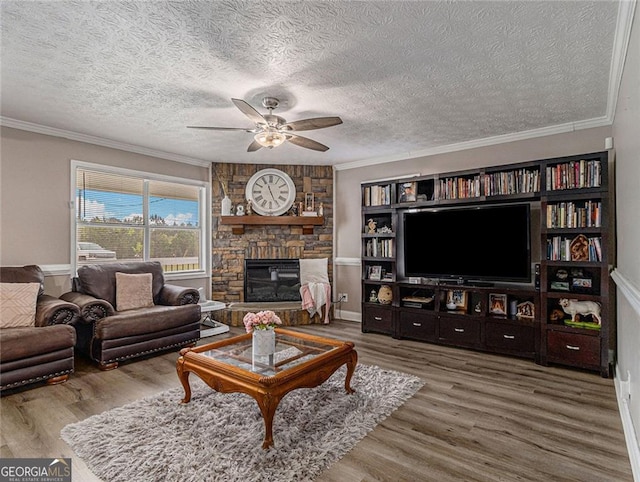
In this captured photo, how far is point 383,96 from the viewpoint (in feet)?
10.4

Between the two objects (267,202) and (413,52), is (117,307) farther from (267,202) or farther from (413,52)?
(413,52)

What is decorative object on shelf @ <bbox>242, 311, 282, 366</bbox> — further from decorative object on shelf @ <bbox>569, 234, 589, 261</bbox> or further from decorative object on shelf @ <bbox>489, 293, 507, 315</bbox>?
decorative object on shelf @ <bbox>569, 234, 589, 261</bbox>

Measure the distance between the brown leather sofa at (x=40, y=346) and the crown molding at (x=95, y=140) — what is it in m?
1.53

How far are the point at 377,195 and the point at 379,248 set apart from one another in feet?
2.40

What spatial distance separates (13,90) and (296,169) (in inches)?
138

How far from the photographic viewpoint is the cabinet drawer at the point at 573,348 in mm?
3375

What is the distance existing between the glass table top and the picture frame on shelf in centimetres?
211

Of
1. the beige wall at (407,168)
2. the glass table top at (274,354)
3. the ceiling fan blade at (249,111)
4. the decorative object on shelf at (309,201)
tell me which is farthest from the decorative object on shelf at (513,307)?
the ceiling fan blade at (249,111)

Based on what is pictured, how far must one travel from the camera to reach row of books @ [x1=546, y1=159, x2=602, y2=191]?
340 centimetres

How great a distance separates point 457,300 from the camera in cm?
438

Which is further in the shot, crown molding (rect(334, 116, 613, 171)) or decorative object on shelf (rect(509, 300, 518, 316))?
decorative object on shelf (rect(509, 300, 518, 316))

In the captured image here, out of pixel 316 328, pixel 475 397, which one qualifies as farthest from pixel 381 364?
pixel 316 328

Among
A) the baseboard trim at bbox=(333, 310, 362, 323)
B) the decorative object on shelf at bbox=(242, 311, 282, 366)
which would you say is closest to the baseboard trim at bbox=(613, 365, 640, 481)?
the decorative object on shelf at bbox=(242, 311, 282, 366)

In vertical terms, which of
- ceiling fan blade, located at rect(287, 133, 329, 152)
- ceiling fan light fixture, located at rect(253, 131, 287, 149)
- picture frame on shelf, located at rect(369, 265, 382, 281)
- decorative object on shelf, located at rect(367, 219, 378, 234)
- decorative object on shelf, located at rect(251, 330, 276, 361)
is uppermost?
ceiling fan blade, located at rect(287, 133, 329, 152)
